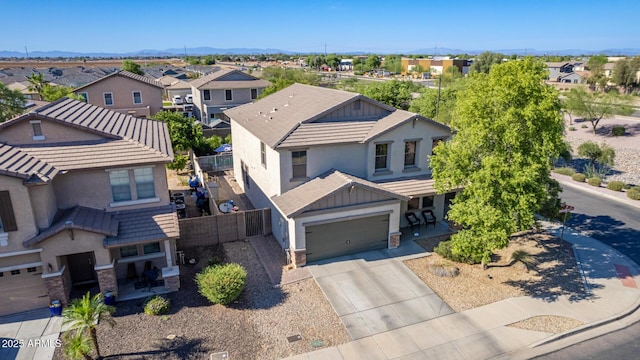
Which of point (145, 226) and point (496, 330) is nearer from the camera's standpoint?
point (496, 330)

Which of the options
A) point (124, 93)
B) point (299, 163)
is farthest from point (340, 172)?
point (124, 93)

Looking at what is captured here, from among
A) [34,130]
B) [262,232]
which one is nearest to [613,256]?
[262,232]

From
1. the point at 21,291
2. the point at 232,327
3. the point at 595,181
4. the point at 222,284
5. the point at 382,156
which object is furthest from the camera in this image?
the point at 595,181

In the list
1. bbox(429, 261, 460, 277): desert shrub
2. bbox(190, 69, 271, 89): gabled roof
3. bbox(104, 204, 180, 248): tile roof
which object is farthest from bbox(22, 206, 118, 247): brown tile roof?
bbox(190, 69, 271, 89): gabled roof

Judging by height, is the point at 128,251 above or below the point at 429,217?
above

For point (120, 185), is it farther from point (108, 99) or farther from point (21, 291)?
point (108, 99)

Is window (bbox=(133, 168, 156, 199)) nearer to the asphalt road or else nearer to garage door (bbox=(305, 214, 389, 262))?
garage door (bbox=(305, 214, 389, 262))

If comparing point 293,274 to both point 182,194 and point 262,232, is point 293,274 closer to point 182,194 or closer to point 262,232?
point 262,232

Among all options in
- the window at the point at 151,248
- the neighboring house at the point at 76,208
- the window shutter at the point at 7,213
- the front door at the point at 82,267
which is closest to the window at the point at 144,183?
the neighboring house at the point at 76,208
